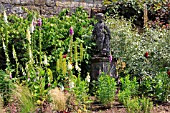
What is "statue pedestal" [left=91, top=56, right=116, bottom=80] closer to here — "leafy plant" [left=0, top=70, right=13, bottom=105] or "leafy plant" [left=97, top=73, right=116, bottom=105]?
"leafy plant" [left=97, top=73, right=116, bottom=105]

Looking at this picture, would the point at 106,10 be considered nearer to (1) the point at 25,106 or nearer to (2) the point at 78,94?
(2) the point at 78,94

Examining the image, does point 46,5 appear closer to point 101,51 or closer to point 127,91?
point 101,51

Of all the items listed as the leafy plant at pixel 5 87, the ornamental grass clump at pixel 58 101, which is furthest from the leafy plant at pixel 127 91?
the leafy plant at pixel 5 87

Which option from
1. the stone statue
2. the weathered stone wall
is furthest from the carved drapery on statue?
the weathered stone wall

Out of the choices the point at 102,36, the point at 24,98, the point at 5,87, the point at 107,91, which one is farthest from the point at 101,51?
the point at 24,98

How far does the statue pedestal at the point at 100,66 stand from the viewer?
6082mm

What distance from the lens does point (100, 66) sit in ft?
20.0

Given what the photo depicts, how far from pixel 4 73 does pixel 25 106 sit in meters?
0.96

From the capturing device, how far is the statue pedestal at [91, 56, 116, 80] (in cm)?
608

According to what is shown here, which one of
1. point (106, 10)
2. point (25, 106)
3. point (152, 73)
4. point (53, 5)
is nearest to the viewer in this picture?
point (25, 106)

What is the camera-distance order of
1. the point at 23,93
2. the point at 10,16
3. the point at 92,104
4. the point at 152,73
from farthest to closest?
the point at 10,16
the point at 152,73
the point at 92,104
the point at 23,93

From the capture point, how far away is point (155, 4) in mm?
10211

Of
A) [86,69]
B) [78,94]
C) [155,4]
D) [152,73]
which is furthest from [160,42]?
[155,4]

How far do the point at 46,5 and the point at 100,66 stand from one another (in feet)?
10.1
